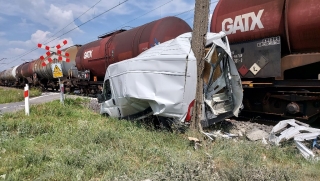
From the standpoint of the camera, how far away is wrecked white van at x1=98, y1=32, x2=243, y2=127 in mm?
5574

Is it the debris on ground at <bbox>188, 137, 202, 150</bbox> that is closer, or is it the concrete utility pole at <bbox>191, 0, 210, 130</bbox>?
the debris on ground at <bbox>188, 137, 202, 150</bbox>

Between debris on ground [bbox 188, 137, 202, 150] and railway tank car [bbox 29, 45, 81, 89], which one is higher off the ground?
railway tank car [bbox 29, 45, 81, 89]

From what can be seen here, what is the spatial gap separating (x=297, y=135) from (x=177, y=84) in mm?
2484

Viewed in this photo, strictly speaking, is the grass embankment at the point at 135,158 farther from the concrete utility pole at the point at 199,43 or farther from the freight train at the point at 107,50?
the freight train at the point at 107,50

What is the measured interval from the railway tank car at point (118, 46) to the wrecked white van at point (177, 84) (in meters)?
4.27

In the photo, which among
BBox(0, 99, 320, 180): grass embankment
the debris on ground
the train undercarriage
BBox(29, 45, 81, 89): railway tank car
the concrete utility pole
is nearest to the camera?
BBox(0, 99, 320, 180): grass embankment

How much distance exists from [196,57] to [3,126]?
4.93 meters

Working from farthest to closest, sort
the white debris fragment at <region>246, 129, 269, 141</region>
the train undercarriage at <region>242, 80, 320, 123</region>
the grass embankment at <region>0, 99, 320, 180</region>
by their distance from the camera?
the train undercarriage at <region>242, 80, 320, 123</region> < the white debris fragment at <region>246, 129, 269, 141</region> < the grass embankment at <region>0, 99, 320, 180</region>

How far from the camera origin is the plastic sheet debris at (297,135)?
15.3 feet

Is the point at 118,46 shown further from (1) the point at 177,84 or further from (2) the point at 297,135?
(2) the point at 297,135

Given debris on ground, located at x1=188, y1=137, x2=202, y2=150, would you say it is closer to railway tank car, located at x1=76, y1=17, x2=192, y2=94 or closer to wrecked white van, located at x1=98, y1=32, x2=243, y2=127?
wrecked white van, located at x1=98, y1=32, x2=243, y2=127

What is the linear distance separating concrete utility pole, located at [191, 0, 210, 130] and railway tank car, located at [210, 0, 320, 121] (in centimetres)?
238

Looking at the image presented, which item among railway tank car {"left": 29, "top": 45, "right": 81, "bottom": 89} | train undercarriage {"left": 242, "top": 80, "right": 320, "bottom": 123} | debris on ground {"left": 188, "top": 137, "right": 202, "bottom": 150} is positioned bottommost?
debris on ground {"left": 188, "top": 137, "right": 202, "bottom": 150}

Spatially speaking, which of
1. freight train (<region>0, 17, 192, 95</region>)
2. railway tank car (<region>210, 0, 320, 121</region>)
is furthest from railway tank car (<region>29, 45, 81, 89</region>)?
railway tank car (<region>210, 0, 320, 121</region>)
